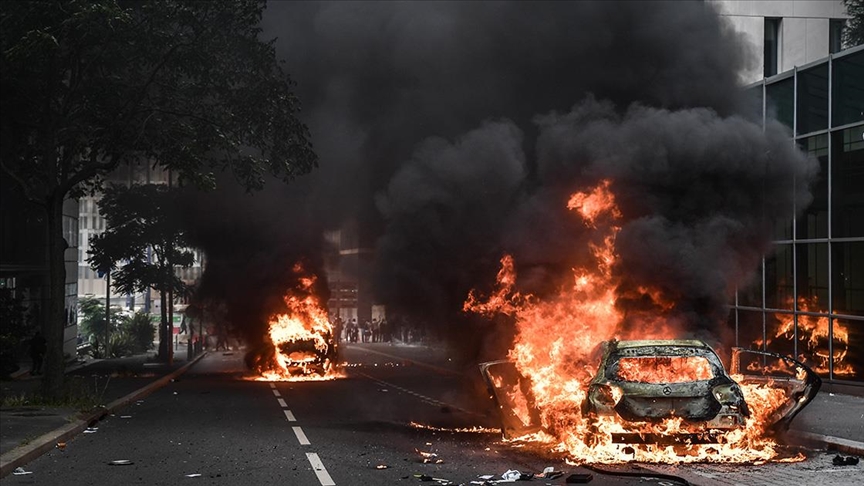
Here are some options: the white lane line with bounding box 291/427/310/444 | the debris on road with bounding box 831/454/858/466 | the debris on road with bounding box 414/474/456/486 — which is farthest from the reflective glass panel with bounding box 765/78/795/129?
the debris on road with bounding box 414/474/456/486

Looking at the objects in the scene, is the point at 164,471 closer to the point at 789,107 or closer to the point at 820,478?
the point at 820,478

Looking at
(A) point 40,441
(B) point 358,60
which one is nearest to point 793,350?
(B) point 358,60

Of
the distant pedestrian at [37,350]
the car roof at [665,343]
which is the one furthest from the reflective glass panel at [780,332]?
the distant pedestrian at [37,350]

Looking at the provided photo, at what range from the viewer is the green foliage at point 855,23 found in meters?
39.1

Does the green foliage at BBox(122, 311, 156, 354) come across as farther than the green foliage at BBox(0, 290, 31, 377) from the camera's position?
Yes

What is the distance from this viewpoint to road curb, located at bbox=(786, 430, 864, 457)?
13.3 meters

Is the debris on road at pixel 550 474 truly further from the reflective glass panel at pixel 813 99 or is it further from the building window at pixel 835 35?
the building window at pixel 835 35

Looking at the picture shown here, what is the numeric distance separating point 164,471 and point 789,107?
20341mm

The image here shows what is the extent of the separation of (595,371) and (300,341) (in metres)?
20.8

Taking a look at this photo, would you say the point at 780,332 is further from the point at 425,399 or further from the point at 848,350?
the point at 425,399

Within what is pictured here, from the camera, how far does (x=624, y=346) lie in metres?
13.0

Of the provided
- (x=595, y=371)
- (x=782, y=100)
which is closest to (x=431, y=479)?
(x=595, y=371)

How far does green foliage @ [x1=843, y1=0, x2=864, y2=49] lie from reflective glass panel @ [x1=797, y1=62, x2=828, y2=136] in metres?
14.6

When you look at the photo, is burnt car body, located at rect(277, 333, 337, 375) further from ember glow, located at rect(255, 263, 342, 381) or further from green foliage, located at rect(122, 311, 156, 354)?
green foliage, located at rect(122, 311, 156, 354)
